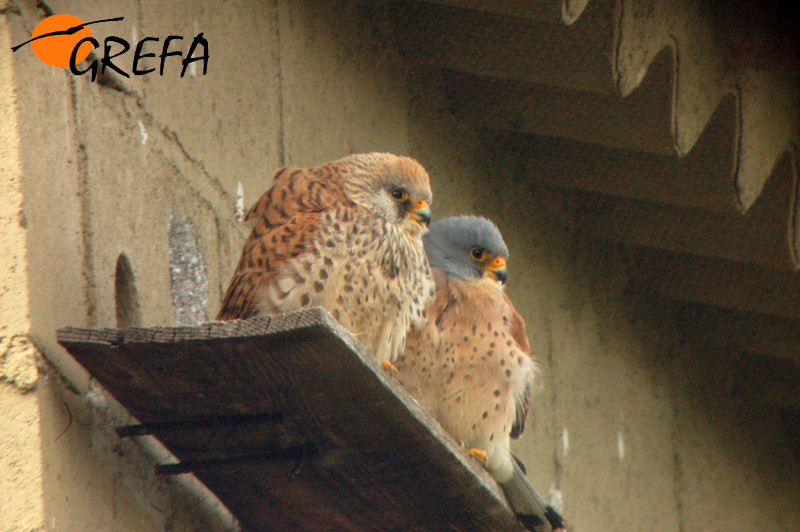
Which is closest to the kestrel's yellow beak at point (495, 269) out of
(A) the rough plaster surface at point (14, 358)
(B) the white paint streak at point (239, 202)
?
(B) the white paint streak at point (239, 202)

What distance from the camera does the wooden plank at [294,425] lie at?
187 cm

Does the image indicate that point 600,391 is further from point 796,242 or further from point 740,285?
point 796,242

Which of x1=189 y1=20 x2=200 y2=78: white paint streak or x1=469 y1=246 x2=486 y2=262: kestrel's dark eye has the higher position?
x1=189 y1=20 x2=200 y2=78: white paint streak

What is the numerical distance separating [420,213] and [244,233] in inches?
21.1

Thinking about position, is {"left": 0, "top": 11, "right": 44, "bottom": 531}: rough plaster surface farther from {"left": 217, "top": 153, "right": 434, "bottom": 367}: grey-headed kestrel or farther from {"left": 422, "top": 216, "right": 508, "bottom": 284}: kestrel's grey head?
{"left": 422, "top": 216, "right": 508, "bottom": 284}: kestrel's grey head

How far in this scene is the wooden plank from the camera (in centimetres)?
187

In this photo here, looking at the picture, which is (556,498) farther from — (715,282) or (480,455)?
(480,455)

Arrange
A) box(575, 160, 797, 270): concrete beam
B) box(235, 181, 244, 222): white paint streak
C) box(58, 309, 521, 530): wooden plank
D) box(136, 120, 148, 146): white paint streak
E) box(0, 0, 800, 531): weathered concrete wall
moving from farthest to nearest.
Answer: box(575, 160, 797, 270): concrete beam < box(235, 181, 244, 222): white paint streak < box(136, 120, 148, 146): white paint streak < box(0, 0, 800, 531): weathered concrete wall < box(58, 309, 521, 530): wooden plank

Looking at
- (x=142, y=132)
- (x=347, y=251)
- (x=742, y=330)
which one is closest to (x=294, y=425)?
(x=347, y=251)

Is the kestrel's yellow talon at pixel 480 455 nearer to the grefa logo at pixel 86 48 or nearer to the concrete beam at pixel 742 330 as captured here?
the grefa logo at pixel 86 48

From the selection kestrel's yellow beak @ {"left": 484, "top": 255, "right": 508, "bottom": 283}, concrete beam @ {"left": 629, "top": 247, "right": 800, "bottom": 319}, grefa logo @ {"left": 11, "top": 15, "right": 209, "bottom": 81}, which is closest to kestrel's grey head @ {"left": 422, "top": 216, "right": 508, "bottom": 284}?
kestrel's yellow beak @ {"left": 484, "top": 255, "right": 508, "bottom": 283}

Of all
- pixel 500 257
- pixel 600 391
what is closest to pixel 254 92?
pixel 500 257

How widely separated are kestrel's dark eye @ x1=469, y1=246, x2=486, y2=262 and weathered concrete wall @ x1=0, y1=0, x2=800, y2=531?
1.74 feet

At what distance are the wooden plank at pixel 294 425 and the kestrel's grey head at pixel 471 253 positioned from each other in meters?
0.86
